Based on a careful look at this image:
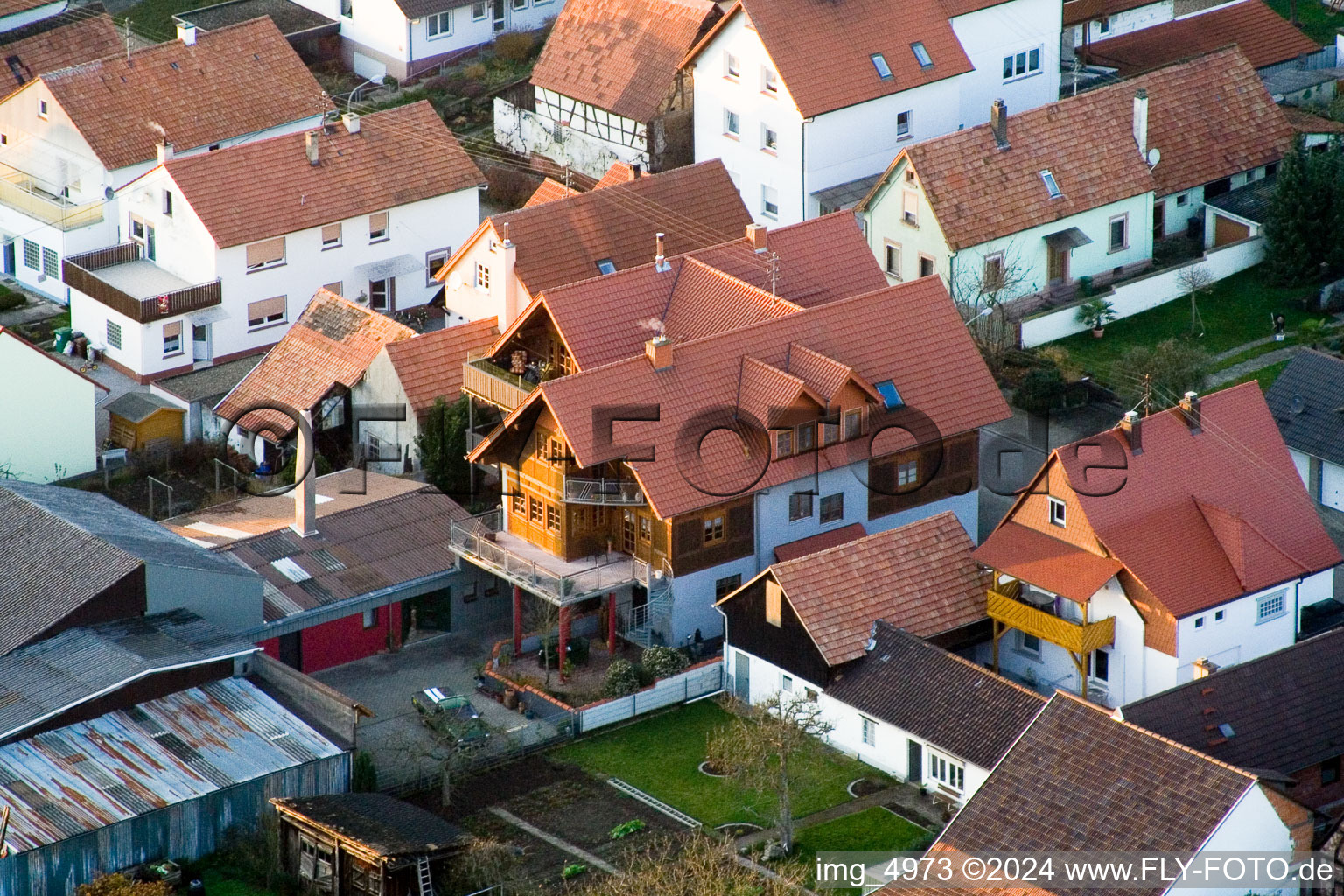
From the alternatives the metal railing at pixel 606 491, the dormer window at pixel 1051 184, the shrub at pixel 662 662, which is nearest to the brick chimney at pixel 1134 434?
the metal railing at pixel 606 491

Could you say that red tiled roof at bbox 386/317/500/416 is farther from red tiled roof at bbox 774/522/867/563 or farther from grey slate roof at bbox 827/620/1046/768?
grey slate roof at bbox 827/620/1046/768

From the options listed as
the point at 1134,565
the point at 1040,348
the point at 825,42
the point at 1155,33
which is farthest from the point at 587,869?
the point at 1155,33

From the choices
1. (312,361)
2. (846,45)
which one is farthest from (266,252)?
(846,45)

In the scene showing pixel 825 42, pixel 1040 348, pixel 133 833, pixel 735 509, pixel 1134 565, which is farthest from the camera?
pixel 825 42

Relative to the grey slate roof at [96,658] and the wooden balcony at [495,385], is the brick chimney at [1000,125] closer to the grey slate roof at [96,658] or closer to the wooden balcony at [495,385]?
the wooden balcony at [495,385]

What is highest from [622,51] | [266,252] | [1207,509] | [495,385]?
[622,51]

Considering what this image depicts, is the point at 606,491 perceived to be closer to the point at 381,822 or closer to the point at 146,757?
the point at 381,822

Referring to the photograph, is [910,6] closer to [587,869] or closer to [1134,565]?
[1134,565]
